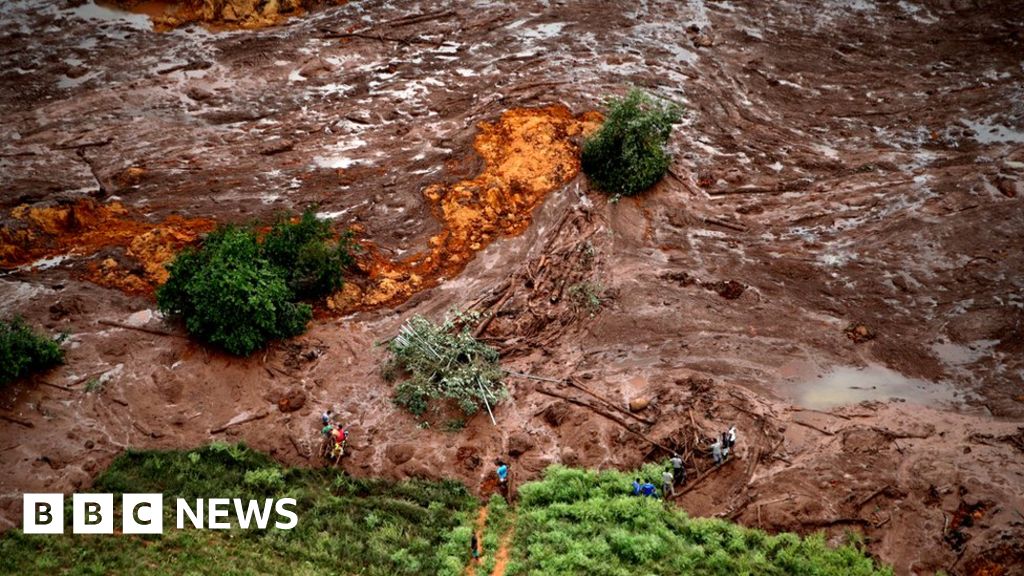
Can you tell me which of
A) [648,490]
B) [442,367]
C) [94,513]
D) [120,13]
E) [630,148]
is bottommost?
[94,513]

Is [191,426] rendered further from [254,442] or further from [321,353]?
[321,353]

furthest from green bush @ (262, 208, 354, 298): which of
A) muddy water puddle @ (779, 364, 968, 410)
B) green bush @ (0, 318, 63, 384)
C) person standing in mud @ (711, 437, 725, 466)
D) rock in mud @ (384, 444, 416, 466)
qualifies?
muddy water puddle @ (779, 364, 968, 410)

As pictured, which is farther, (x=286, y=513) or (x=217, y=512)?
(x=286, y=513)

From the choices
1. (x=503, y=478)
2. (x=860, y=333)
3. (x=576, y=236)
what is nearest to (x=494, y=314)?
(x=576, y=236)

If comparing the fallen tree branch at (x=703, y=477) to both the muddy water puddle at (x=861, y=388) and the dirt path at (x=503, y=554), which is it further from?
the dirt path at (x=503, y=554)

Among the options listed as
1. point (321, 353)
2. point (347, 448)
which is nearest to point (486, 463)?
point (347, 448)

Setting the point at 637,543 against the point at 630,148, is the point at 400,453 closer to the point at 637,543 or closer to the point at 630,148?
the point at 637,543
